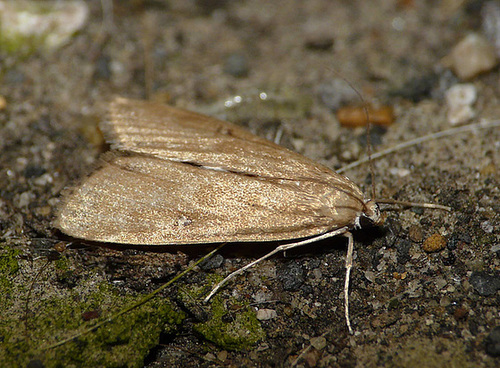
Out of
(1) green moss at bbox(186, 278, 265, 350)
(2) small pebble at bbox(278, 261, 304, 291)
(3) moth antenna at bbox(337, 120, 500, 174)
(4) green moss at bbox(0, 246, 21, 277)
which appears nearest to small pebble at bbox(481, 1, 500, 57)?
(3) moth antenna at bbox(337, 120, 500, 174)

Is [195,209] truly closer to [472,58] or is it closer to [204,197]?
[204,197]

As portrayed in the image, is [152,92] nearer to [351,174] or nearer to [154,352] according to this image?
[351,174]

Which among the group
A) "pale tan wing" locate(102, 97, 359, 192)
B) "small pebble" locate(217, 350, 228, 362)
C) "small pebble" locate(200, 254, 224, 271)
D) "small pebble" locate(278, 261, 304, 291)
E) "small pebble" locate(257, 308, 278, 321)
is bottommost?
"small pebble" locate(217, 350, 228, 362)

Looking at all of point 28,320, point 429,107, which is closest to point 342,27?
point 429,107

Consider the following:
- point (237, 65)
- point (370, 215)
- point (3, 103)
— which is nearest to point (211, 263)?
point (370, 215)

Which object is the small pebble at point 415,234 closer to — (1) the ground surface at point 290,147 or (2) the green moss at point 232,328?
(1) the ground surface at point 290,147

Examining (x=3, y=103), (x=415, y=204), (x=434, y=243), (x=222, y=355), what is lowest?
(x=222, y=355)

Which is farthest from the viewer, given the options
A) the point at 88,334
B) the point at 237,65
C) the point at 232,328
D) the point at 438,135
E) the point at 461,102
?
the point at 237,65

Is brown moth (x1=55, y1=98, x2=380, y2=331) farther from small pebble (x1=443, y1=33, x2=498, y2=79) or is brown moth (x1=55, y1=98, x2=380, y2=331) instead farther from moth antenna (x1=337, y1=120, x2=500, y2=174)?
small pebble (x1=443, y1=33, x2=498, y2=79)
